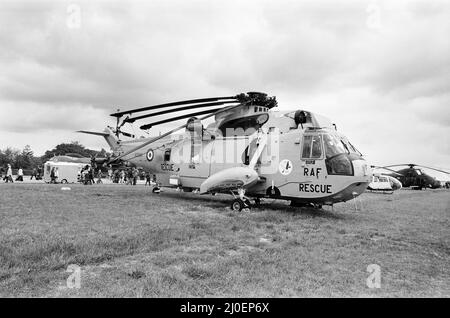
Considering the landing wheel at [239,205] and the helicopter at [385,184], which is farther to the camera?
the helicopter at [385,184]

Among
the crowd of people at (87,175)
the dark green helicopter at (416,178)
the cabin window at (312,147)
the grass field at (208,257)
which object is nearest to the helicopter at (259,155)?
the cabin window at (312,147)

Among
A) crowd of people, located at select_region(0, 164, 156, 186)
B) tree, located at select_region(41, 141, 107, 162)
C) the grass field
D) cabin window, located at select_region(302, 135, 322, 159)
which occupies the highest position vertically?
tree, located at select_region(41, 141, 107, 162)

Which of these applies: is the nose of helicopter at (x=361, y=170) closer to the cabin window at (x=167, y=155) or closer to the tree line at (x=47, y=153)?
the cabin window at (x=167, y=155)

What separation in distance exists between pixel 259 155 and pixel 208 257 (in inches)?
321

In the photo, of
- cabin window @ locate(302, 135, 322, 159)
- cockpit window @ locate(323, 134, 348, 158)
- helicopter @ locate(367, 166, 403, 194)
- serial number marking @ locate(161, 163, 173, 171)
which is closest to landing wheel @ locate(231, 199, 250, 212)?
cabin window @ locate(302, 135, 322, 159)

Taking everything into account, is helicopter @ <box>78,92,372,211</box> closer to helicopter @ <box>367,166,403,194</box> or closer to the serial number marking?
the serial number marking

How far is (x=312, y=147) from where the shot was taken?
41.5 feet

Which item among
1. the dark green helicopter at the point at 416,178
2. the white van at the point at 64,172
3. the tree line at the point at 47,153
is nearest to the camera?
the white van at the point at 64,172

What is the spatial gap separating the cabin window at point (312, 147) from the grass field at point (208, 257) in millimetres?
3375

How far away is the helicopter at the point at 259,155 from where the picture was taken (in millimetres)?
12227

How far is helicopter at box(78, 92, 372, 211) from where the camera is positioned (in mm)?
12227
